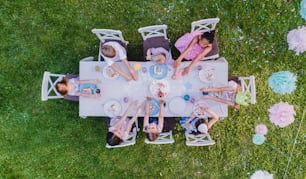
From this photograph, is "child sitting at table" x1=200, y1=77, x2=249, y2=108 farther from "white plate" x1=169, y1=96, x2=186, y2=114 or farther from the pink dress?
the pink dress

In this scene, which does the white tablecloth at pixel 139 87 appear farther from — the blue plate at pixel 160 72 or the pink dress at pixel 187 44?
the pink dress at pixel 187 44

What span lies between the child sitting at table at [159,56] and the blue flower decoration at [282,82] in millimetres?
1992

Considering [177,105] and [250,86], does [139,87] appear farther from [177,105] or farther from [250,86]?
[250,86]

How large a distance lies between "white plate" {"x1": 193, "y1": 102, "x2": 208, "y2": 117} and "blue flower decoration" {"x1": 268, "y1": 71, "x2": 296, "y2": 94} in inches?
63.0

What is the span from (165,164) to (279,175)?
2128 mm

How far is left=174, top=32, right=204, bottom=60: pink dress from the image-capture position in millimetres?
5539

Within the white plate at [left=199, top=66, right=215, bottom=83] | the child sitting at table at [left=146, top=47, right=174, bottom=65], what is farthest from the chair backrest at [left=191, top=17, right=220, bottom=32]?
the white plate at [left=199, top=66, right=215, bottom=83]

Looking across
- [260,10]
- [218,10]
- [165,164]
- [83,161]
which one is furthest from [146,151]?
[260,10]

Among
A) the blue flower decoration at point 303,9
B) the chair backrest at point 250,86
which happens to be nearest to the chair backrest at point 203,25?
the chair backrest at point 250,86

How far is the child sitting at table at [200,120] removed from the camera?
5.37m

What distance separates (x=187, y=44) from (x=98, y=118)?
6.93 ft

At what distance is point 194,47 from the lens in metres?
5.53

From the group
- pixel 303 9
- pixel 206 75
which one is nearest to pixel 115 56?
pixel 206 75

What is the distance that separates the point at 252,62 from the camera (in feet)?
21.1
